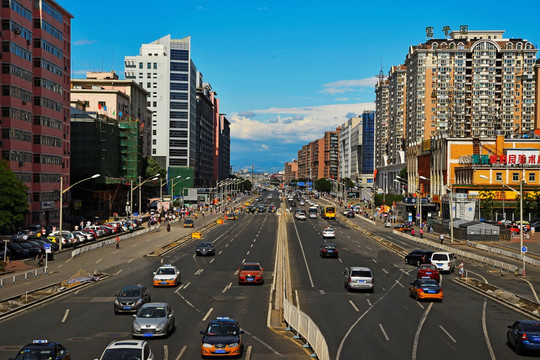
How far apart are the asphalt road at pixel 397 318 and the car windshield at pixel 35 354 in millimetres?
9327

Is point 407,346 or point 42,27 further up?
point 42,27

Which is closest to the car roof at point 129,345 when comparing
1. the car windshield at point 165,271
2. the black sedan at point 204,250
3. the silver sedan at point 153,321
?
the silver sedan at point 153,321

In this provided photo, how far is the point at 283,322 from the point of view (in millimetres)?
27641

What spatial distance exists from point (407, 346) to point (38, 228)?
62.8 metres

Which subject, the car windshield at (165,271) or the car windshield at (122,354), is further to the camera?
the car windshield at (165,271)

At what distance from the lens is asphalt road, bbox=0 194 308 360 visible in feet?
74.0

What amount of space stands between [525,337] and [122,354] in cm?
1418

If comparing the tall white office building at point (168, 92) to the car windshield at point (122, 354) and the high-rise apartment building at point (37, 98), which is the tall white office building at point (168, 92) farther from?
the car windshield at point (122, 354)

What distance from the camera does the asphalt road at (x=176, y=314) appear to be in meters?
22.5

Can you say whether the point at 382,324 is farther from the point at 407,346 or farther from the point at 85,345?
the point at 85,345

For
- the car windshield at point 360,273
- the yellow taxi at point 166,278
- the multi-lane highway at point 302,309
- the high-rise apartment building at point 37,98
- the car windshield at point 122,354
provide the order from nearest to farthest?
the car windshield at point 122,354
the multi-lane highway at point 302,309
the car windshield at point 360,273
the yellow taxi at point 166,278
the high-rise apartment building at point 37,98

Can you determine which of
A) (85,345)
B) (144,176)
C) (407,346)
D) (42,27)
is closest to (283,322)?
(407,346)

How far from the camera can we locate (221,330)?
70.9 feet

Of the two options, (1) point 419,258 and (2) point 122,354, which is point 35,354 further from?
(1) point 419,258
